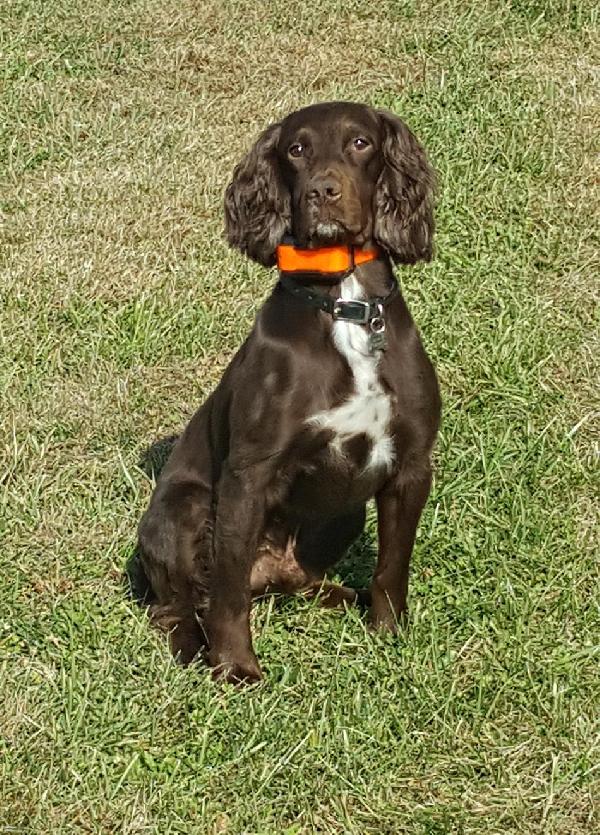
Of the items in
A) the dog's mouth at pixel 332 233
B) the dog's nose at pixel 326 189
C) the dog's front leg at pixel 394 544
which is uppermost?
the dog's nose at pixel 326 189

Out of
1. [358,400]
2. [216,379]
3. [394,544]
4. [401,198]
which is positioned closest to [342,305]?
[358,400]

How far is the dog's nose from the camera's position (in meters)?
3.58

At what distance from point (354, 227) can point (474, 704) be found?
129 centimetres

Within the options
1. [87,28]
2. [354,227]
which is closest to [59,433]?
[354,227]

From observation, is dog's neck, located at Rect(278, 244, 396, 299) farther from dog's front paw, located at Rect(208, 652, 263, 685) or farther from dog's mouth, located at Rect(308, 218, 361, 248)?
dog's front paw, located at Rect(208, 652, 263, 685)

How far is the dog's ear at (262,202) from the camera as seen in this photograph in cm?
385

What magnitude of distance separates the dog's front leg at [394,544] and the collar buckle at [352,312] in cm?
49

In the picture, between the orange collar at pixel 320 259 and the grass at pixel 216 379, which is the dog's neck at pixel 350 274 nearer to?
the orange collar at pixel 320 259

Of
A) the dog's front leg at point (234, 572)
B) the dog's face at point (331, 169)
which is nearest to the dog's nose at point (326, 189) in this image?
the dog's face at point (331, 169)

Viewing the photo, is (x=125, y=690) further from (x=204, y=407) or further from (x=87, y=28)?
(x=87, y=28)

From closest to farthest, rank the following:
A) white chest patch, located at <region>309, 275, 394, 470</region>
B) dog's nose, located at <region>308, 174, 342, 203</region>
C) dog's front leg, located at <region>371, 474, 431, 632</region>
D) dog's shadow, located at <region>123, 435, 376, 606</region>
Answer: dog's nose, located at <region>308, 174, 342, 203</region>
white chest patch, located at <region>309, 275, 394, 470</region>
dog's front leg, located at <region>371, 474, 431, 632</region>
dog's shadow, located at <region>123, 435, 376, 606</region>

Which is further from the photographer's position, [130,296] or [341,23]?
[341,23]

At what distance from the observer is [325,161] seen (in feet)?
12.1

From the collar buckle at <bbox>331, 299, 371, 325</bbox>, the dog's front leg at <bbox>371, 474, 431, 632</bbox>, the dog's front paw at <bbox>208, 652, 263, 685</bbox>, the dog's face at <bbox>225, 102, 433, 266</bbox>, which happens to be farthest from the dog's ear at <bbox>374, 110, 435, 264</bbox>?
the dog's front paw at <bbox>208, 652, 263, 685</bbox>
